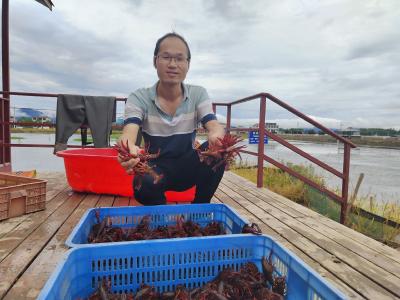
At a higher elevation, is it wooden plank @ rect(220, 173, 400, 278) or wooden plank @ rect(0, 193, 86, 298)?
wooden plank @ rect(220, 173, 400, 278)

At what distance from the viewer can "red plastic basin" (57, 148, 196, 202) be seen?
11.0 ft

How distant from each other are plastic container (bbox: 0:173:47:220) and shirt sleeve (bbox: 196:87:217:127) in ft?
5.46

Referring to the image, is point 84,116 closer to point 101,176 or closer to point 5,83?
point 5,83

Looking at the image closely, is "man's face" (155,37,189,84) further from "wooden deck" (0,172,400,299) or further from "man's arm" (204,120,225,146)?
"wooden deck" (0,172,400,299)

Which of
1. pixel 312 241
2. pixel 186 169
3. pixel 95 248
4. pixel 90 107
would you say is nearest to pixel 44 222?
pixel 186 169

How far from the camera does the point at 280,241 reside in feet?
7.16

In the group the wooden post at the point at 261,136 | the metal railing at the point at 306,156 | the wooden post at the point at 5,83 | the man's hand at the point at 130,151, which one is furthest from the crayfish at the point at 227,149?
the wooden post at the point at 5,83

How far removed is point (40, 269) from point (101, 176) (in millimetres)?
1877

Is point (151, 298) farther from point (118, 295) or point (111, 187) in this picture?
point (111, 187)

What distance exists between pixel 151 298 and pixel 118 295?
5.6 inches

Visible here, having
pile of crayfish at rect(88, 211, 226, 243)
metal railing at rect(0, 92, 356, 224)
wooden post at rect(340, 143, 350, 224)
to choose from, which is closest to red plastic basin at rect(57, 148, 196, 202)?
metal railing at rect(0, 92, 356, 224)

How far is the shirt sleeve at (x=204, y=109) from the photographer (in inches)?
95.3

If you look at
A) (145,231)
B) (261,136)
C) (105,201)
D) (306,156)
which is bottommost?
(105,201)

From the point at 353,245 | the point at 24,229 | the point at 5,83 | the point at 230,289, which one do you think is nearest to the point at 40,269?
the point at 24,229
